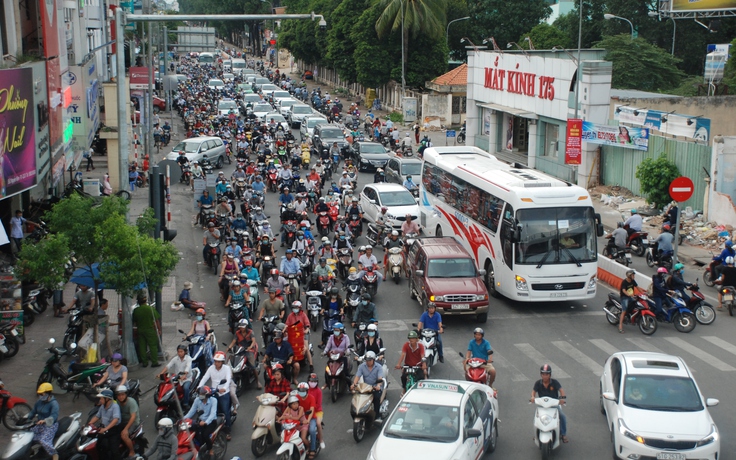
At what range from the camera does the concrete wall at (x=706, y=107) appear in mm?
37656

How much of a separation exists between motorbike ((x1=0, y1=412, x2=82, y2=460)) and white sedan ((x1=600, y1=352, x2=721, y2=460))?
25.3 feet

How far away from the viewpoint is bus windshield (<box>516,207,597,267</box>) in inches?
796

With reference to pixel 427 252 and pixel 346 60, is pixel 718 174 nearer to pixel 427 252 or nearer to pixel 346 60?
pixel 427 252

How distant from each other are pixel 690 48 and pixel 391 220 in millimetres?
51346

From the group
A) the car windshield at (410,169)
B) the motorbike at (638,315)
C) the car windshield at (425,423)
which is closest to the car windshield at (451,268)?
the motorbike at (638,315)

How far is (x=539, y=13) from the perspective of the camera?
82.1m

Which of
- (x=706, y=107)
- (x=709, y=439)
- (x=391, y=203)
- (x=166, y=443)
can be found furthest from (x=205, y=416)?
(x=706, y=107)

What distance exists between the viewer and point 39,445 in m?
12.3

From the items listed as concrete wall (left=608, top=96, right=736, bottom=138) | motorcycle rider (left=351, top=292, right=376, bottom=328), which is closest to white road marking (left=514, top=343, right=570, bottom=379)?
motorcycle rider (left=351, top=292, right=376, bottom=328)

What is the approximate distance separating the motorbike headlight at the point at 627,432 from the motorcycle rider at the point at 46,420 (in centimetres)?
787

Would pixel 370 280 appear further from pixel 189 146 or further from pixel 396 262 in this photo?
pixel 189 146

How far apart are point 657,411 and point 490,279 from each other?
9985 millimetres

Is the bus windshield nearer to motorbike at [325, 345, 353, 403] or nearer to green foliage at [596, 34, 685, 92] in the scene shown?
motorbike at [325, 345, 353, 403]

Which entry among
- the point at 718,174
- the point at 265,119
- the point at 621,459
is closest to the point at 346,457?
the point at 621,459
